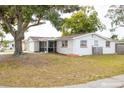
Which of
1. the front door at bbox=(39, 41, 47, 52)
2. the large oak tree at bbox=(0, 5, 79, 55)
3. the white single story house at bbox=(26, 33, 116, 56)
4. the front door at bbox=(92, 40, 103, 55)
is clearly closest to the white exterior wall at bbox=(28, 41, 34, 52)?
the front door at bbox=(39, 41, 47, 52)

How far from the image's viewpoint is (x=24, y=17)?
48.9 feet

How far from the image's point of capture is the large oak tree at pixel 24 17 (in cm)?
1283

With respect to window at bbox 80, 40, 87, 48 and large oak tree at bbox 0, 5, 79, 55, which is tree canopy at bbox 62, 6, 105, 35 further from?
window at bbox 80, 40, 87, 48

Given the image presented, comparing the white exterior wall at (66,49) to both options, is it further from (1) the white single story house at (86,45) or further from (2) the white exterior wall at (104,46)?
(2) the white exterior wall at (104,46)

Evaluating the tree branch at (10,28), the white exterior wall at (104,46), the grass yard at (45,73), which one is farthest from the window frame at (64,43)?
the grass yard at (45,73)

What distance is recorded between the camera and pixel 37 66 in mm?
12906

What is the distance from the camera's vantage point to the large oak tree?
12.8m

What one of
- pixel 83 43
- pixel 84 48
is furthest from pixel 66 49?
pixel 84 48

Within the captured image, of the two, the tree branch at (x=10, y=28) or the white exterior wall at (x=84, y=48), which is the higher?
the tree branch at (x=10, y=28)
